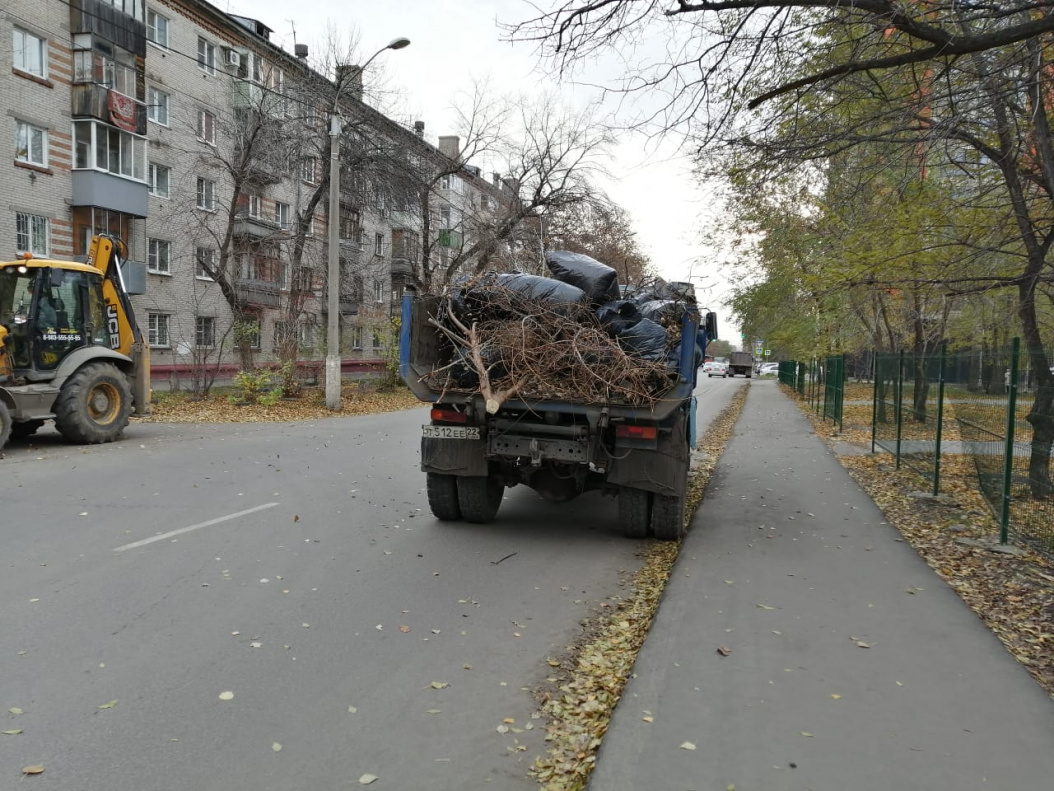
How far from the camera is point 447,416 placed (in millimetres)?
7141

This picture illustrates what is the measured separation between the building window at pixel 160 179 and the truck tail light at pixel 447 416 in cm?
2697

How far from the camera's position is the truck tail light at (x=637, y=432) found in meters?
6.59

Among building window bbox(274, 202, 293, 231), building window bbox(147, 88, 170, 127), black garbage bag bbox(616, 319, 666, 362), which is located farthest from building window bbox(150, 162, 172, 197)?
black garbage bag bbox(616, 319, 666, 362)

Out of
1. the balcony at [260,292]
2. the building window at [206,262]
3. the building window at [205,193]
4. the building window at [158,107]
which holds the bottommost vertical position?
the balcony at [260,292]

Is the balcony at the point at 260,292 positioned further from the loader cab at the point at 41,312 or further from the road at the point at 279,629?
the road at the point at 279,629

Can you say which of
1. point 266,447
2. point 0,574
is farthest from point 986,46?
point 266,447

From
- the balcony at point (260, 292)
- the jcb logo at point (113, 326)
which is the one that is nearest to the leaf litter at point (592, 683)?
the jcb logo at point (113, 326)

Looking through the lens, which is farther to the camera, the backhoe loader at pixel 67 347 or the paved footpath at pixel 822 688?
the backhoe loader at pixel 67 347

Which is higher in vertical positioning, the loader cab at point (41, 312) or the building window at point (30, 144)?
the building window at point (30, 144)

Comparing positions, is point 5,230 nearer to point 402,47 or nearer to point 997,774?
point 402,47

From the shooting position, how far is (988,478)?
7.71m

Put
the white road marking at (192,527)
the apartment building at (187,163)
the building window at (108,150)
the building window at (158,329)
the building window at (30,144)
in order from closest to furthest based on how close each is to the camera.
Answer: the white road marking at (192,527), the apartment building at (187,163), the building window at (30,144), the building window at (108,150), the building window at (158,329)

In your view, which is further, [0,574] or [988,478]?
[988,478]

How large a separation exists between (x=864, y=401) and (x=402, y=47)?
63.8 feet
